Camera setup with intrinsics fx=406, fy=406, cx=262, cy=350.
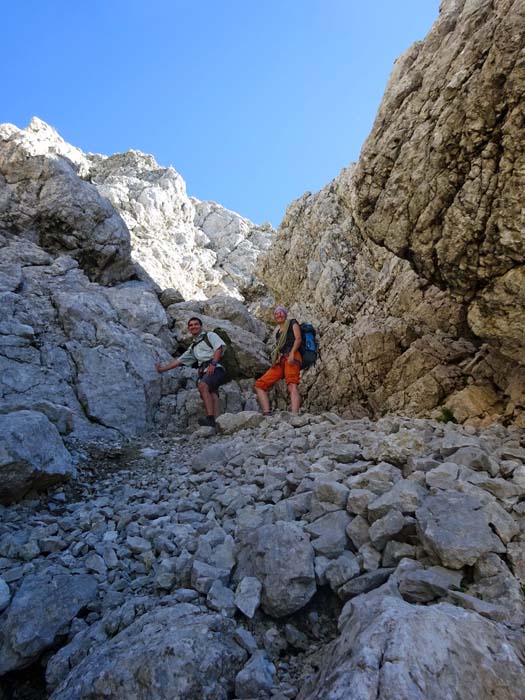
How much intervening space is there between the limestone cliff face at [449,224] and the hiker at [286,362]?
2.30m

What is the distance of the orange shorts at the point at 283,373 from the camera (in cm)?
1296

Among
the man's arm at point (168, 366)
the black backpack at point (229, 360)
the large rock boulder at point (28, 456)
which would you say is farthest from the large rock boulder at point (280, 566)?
the black backpack at point (229, 360)

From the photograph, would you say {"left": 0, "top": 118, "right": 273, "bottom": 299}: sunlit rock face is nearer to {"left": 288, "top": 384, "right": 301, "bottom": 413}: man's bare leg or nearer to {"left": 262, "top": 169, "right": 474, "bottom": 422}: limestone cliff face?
{"left": 262, "top": 169, "right": 474, "bottom": 422}: limestone cliff face

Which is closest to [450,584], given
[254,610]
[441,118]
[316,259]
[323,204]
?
[254,610]

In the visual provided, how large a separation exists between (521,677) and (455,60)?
9.09 meters

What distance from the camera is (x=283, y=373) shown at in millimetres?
13648

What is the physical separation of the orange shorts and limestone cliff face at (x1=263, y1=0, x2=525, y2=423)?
225cm

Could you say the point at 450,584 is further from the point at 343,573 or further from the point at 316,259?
the point at 316,259

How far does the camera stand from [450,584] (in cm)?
325

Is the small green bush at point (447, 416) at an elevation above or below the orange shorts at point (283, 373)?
below

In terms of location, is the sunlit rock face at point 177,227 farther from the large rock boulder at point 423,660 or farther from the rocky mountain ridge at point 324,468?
the large rock boulder at point 423,660

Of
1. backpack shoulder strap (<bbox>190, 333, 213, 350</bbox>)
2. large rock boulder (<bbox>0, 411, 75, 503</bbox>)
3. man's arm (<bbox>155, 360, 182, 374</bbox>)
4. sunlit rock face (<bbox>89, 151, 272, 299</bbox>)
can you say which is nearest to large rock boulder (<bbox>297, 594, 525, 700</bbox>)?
large rock boulder (<bbox>0, 411, 75, 503</bbox>)

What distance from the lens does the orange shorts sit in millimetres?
12961

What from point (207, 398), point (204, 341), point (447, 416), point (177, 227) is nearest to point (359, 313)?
point (204, 341)
